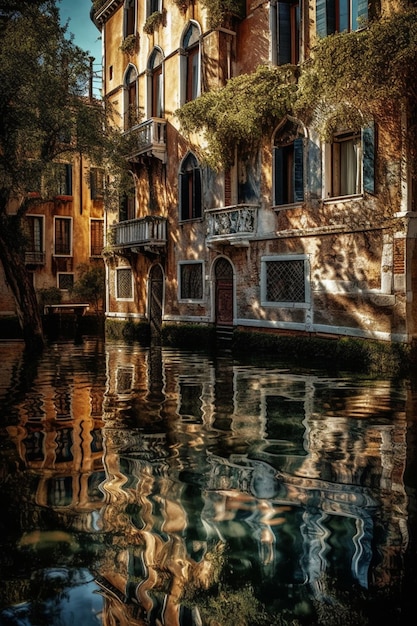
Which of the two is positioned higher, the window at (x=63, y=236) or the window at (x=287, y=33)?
the window at (x=287, y=33)

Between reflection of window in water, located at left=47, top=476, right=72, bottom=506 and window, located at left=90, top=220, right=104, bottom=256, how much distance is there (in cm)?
2654

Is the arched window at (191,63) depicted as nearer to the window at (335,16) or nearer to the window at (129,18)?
the window at (129,18)

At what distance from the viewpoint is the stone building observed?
38.4ft

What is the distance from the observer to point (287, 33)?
14.2m

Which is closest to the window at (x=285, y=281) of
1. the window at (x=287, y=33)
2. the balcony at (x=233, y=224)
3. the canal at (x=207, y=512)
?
the balcony at (x=233, y=224)

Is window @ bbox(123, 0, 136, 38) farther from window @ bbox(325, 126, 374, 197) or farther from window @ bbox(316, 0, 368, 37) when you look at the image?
window @ bbox(325, 126, 374, 197)

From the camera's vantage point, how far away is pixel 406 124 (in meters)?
10.9

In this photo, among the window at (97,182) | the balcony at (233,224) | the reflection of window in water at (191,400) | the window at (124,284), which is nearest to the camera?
the reflection of window in water at (191,400)

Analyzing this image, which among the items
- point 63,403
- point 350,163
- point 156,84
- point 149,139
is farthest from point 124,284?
point 63,403

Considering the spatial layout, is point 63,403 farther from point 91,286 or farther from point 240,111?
point 91,286

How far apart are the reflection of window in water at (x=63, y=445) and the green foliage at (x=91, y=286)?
22924 mm

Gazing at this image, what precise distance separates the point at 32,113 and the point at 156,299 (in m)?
7.55

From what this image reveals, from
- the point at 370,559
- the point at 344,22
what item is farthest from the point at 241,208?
the point at 370,559

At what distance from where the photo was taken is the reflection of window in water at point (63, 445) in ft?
17.2
